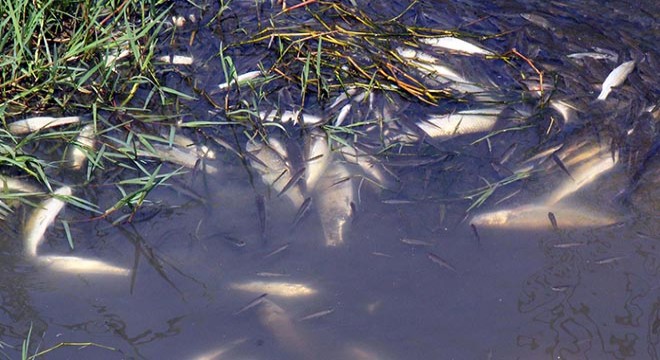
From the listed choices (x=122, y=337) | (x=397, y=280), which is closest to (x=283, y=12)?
(x=397, y=280)

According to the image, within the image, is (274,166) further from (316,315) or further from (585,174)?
(585,174)

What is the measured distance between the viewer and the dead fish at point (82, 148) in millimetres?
3791

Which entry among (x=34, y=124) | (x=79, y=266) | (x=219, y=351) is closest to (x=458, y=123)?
(x=219, y=351)

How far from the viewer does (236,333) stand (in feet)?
10.3

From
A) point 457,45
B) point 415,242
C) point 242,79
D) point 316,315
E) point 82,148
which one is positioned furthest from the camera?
point 457,45

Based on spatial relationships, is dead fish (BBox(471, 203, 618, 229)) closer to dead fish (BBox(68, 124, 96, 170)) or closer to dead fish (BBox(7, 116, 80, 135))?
dead fish (BBox(68, 124, 96, 170))

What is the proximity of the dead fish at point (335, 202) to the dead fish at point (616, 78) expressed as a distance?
1516mm

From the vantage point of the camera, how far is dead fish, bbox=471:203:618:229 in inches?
141

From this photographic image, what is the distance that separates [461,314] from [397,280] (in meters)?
0.30

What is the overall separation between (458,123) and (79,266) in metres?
1.91

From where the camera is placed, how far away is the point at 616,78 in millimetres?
4340

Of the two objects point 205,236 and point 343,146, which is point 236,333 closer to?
point 205,236

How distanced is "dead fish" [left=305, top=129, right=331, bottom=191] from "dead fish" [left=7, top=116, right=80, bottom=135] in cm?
117

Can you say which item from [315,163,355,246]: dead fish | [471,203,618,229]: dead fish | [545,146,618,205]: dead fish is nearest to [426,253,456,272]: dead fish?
[471,203,618,229]: dead fish
